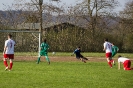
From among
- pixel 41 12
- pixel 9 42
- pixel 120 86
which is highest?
pixel 41 12

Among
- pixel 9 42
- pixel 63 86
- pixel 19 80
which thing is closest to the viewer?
pixel 63 86

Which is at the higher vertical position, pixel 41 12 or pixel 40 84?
pixel 41 12

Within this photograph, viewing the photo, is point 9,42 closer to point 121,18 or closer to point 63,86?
point 63,86

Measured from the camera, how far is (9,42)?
2022cm

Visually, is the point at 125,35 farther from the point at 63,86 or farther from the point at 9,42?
the point at 63,86

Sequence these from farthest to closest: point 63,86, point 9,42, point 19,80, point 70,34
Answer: point 70,34
point 9,42
point 19,80
point 63,86

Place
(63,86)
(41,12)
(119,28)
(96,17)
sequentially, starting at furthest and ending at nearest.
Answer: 1. (119,28)
2. (96,17)
3. (41,12)
4. (63,86)

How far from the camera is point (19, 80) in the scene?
1470 cm

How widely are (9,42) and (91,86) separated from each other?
8.08 meters

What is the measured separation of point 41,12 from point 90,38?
1238 centimetres

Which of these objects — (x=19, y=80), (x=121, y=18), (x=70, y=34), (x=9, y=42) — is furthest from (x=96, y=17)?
(x=19, y=80)

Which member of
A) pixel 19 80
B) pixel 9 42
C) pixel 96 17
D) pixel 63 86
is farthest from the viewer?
pixel 96 17

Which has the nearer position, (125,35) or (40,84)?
(40,84)

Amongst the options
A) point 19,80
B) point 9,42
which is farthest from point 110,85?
point 9,42
